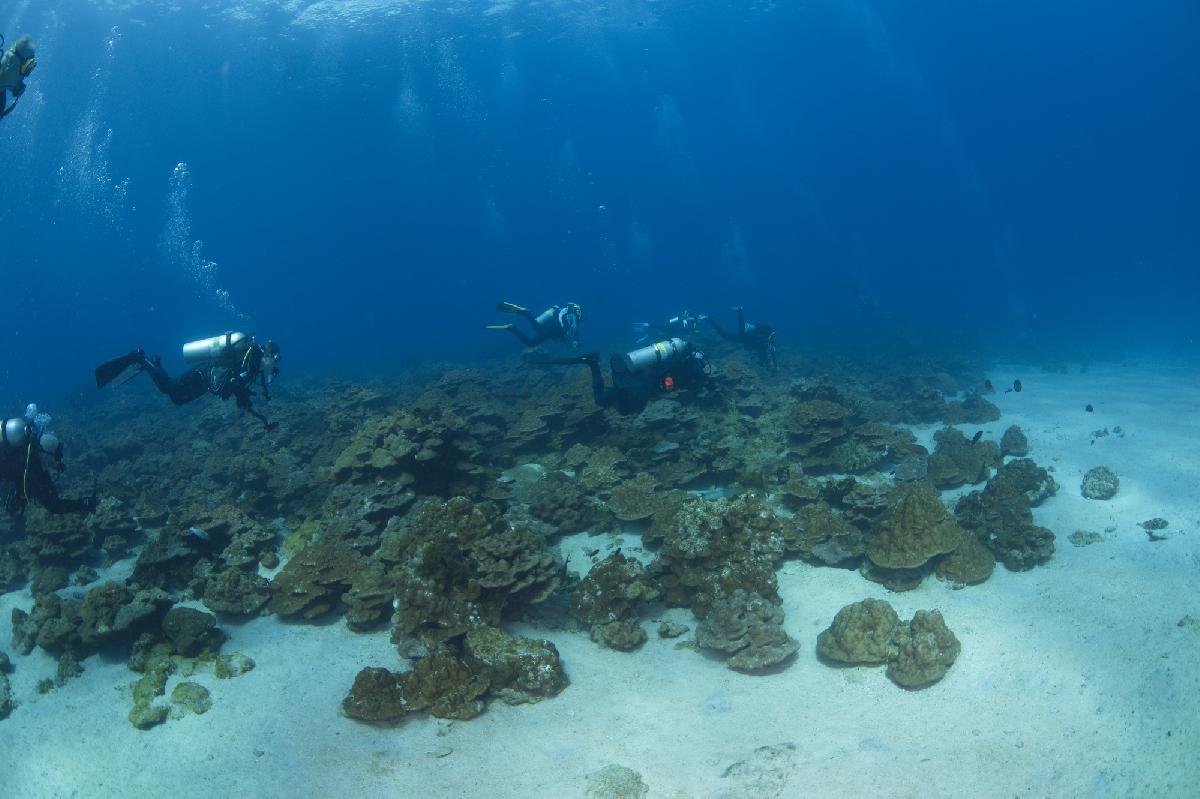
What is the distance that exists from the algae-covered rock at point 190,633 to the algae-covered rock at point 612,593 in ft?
14.5

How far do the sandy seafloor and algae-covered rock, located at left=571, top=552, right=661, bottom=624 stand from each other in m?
0.32

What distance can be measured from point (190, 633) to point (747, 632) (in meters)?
6.59

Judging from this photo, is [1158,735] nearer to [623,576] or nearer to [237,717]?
[623,576]

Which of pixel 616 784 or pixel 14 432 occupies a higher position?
pixel 14 432

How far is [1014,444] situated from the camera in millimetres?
12438

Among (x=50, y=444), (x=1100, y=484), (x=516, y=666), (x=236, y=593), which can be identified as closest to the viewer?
(x=516, y=666)

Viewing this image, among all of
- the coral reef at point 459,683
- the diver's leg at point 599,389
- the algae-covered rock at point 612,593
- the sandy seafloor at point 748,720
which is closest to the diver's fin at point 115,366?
the sandy seafloor at point 748,720

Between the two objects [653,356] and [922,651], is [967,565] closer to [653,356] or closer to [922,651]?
[922,651]

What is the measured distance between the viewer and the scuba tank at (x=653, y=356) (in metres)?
12.4

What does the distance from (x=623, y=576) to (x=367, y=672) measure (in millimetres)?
3115

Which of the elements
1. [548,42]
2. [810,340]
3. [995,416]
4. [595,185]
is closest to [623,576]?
[995,416]

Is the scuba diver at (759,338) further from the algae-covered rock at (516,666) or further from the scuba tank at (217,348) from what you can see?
the algae-covered rock at (516,666)

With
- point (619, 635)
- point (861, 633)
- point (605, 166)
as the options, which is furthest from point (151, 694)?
point (605, 166)

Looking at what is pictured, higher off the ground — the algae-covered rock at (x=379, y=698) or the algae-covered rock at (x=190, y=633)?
the algae-covered rock at (x=379, y=698)
